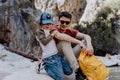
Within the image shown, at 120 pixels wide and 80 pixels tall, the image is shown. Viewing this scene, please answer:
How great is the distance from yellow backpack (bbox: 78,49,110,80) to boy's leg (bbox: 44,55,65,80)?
315 millimetres

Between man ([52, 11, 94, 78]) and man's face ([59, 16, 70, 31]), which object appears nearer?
man ([52, 11, 94, 78])

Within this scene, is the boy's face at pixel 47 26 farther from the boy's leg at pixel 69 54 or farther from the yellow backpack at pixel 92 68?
the yellow backpack at pixel 92 68

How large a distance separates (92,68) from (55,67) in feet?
1.80

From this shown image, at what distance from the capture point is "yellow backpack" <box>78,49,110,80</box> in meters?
5.20

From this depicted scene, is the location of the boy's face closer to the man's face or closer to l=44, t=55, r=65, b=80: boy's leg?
the man's face

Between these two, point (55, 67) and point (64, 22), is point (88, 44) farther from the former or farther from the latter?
point (55, 67)

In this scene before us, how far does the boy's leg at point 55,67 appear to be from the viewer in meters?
5.25

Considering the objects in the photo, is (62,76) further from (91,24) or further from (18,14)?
(91,24)

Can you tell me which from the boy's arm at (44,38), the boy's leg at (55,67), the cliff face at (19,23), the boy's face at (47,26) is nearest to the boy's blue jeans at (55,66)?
the boy's leg at (55,67)

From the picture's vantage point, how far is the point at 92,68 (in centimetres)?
522

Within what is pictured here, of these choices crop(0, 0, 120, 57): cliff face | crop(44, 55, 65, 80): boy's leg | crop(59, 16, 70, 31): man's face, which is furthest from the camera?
crop(0, 0, 120, 57): cliff face

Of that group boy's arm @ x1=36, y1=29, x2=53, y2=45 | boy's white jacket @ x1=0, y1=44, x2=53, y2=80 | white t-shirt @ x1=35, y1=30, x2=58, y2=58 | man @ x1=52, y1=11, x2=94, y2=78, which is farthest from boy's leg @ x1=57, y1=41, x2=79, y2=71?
boy's white jacket @ x1=0, y1=44, x2=53, y2=80

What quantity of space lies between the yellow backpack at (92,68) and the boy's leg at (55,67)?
0.32m

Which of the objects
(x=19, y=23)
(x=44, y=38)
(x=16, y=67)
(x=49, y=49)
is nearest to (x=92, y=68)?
(x=49, y=49)
